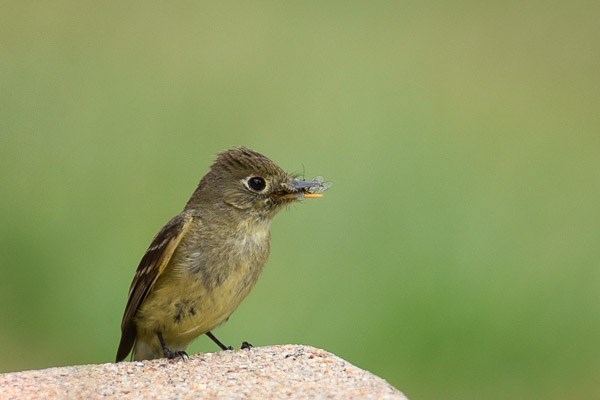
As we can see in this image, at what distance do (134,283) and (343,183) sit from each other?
168 inches

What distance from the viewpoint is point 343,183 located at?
40.1 feet

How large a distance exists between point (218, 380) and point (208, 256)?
1128 millimetres

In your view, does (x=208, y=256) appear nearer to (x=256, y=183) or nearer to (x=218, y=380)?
(x=256, y=183)

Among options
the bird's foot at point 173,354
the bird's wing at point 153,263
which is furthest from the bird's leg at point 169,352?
the bird's wing at point 153,263

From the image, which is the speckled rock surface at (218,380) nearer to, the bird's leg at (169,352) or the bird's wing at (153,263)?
the bird's leg at (169,352)

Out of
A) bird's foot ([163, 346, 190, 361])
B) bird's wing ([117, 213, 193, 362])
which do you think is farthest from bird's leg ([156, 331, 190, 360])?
bird's wing ([117, 213, 193, 362])

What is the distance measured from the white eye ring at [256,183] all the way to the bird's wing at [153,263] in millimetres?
397

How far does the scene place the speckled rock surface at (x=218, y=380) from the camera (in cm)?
672

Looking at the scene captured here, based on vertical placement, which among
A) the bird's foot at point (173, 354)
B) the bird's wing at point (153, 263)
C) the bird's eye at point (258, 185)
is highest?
the bird's eye at point (258, 185)

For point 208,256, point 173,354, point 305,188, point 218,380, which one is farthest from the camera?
point 305,188

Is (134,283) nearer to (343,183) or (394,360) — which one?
(394,360)

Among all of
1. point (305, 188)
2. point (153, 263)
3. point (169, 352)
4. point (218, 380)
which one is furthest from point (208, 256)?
point (218, 380)

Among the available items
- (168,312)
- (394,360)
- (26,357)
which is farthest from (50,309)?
(168,312)

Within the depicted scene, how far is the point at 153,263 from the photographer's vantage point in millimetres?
8039
